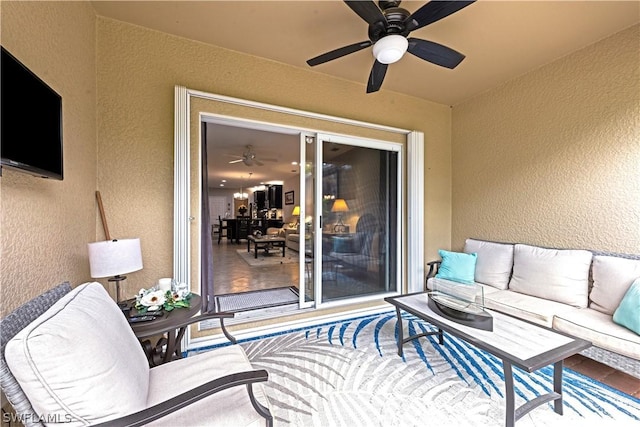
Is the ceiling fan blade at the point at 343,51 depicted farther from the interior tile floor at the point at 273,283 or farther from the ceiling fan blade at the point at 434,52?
the interior tile floor at the point at 273,283

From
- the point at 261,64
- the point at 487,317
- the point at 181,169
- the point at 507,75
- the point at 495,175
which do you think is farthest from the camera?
the point at 495,175

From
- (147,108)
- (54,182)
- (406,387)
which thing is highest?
(147,108)

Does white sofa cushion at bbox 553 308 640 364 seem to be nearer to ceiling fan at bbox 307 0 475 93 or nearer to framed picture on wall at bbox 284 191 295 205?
ceiling fan at bbox 307 0 475 93

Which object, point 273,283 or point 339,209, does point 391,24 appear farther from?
point 273,283

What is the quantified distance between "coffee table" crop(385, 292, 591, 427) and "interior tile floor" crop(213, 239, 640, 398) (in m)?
0.77

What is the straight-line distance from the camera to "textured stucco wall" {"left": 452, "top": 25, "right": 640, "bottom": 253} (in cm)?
225

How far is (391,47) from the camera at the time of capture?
173cm

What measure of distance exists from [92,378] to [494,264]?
351 cm

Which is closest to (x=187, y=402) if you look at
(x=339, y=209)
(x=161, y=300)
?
(x=161, y=300)

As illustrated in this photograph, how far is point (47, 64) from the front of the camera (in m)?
1.45

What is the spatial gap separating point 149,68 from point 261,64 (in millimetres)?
1051

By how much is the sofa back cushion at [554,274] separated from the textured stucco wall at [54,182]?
384cm

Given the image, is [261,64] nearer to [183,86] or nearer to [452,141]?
[183,86]

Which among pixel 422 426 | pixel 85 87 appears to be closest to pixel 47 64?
pixel 85 87
